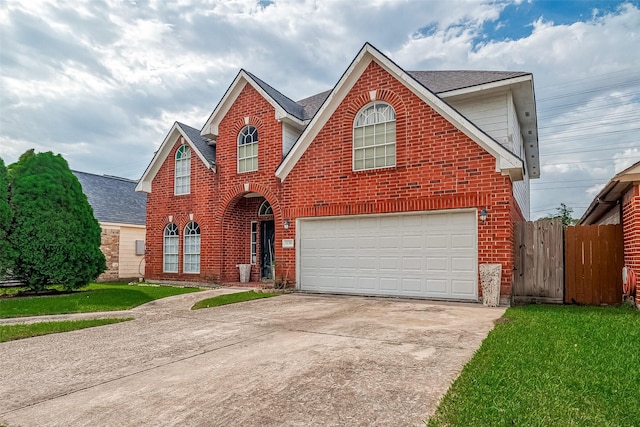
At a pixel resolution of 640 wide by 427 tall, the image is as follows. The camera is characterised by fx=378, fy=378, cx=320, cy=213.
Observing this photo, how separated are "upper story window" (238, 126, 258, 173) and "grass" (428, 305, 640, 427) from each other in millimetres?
10476

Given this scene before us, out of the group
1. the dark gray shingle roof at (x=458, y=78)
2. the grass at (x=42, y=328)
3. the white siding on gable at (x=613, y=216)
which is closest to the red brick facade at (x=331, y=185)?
the dark gray shingle roof at (x=458, y=78)

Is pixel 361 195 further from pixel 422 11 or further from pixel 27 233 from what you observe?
pixel 27 233

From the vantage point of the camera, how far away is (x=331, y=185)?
11.6m

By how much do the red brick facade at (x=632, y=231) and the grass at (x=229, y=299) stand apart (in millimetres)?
8719

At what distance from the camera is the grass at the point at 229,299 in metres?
9.29

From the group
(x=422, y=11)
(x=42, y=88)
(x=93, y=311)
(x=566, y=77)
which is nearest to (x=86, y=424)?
(x=93, y=311)

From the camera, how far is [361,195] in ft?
36.3

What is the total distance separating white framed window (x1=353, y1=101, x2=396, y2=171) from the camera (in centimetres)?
1088

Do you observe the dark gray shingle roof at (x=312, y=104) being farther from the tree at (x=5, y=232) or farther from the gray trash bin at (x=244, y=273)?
the tree at (x=5, y=232)

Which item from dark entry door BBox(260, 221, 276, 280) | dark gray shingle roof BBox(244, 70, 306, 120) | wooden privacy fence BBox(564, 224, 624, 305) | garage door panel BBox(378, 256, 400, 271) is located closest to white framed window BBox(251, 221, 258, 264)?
dark entry door BBox(260, 221, 276, 280)

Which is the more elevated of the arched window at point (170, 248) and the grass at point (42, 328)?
the arched window at point (170, 248)

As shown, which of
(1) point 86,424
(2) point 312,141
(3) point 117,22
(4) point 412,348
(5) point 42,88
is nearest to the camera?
(1) point 86,424

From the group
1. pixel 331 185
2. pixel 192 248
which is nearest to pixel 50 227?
pixel 192 248

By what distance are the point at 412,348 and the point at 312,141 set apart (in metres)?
8.30
